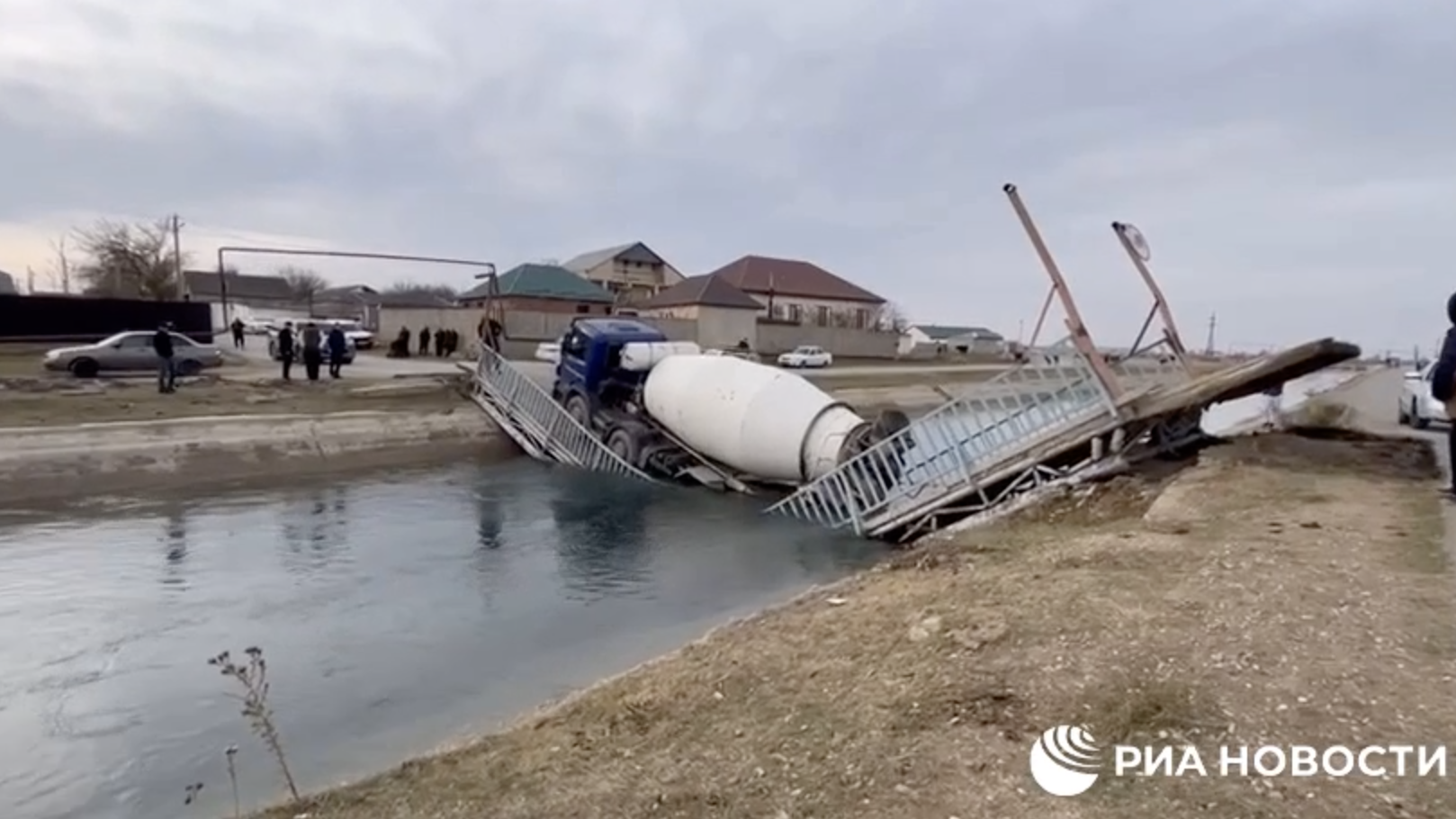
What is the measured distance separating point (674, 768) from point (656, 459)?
12154 millimetres

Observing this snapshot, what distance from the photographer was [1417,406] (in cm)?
1555

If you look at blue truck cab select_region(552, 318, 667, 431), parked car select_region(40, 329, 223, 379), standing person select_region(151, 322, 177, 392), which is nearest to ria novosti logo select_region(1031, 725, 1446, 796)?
blue truck cab select_region(552, 318, 667, 431)

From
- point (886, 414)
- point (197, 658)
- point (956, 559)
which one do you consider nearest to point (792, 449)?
point (886, 414)

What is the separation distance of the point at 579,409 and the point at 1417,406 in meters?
15.6

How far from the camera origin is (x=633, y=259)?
7294 centimetres

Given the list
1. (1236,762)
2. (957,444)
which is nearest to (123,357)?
(957,444)

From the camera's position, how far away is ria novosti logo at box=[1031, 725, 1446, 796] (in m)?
3.30

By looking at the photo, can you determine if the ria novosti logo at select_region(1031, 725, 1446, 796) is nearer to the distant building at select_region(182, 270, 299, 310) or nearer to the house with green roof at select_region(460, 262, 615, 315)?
the house with green roof at select_region(460, 262, 615, 315)

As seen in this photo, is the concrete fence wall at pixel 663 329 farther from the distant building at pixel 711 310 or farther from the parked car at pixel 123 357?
the parked car at pixel 123 357

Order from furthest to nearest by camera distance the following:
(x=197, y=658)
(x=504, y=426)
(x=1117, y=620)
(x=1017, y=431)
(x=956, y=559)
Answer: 1. (x=504, y=426)
2. (x=1017, y=431)
3. (x=956, y=559)
4. (x=197, y=658)
5. (x=1117, y=620)

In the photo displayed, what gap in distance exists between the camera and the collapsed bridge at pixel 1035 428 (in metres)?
10.4

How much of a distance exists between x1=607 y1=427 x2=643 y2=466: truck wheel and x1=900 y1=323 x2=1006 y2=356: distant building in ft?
147

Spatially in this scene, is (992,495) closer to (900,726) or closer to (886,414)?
(886,414)

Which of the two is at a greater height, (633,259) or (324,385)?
(633,259)
